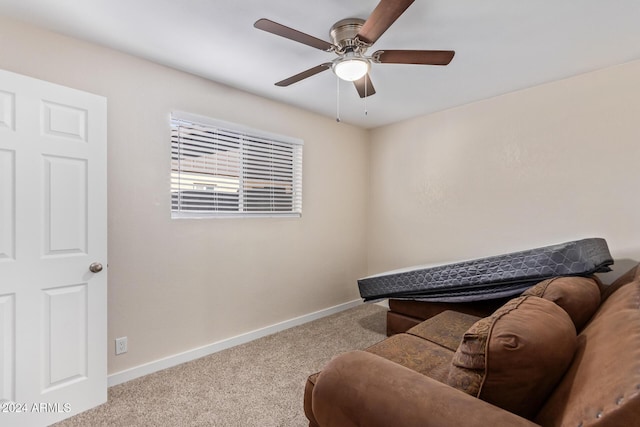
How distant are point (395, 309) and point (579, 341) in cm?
174

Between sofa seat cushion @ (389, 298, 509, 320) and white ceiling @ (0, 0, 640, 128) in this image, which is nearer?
white ceiling @ (0, 0, 640, 128)

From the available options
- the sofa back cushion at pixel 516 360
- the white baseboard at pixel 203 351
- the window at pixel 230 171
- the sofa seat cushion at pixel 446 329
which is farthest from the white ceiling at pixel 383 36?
the white baseboard at pixel 203 351

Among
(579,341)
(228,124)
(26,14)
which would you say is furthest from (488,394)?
(26,14)

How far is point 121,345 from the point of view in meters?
2.13

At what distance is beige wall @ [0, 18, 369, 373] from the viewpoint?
80.1 inches

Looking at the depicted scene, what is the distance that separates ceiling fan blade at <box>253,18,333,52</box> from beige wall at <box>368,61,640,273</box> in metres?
2.09

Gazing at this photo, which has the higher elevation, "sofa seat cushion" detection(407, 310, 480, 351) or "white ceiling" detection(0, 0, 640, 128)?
"white ceiling" detection(0, 0, 640, 128)

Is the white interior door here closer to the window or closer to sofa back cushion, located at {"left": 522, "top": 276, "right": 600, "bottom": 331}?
the window

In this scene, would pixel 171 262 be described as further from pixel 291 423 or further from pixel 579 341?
pixel 579 341

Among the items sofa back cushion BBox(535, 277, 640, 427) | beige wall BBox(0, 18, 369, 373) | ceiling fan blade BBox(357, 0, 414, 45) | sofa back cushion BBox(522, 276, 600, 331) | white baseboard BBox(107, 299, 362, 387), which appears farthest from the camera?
white baseboard BBox(107, 299, 362, 387)

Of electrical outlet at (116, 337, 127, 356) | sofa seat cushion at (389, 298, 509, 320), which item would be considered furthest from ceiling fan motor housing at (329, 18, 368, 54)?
electrical outlet at (116, 337, 127, 356)

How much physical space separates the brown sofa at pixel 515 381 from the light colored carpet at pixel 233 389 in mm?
990

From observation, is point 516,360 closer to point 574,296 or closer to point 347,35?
point 574,296

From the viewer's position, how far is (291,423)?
1749 mm
